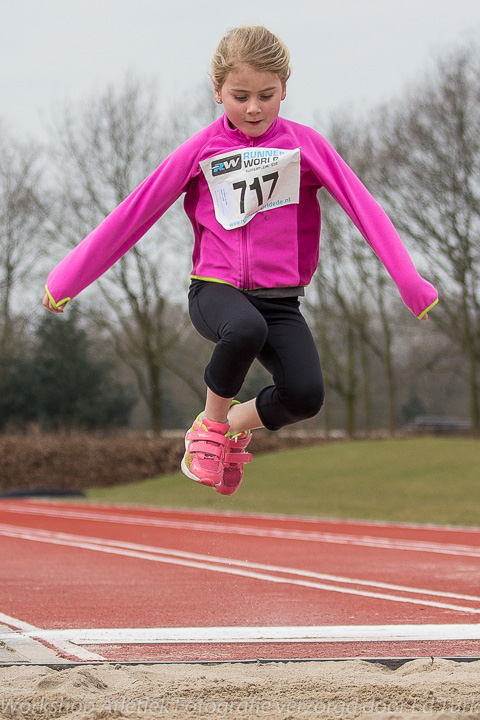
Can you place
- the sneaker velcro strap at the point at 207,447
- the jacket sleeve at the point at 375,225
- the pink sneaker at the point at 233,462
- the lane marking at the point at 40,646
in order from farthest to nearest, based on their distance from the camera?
the pink sneaker at the point at 233,462, the sneaker velcro strap at the point at 207,447, the jacket sleeve at the point at 375,225, the lane marking at the point at 40,646

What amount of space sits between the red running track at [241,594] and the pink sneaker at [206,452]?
2.50ft

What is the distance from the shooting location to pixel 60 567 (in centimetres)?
772

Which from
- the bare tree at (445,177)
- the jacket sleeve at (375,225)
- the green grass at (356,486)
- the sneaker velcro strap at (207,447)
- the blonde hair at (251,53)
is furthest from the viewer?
the bare tree at (445,177)

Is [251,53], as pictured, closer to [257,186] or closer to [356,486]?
[257,186]

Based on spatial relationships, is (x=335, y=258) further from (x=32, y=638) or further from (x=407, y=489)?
(x=32, y=638)

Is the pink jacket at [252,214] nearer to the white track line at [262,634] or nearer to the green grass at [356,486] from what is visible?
the white track line at [262,634]

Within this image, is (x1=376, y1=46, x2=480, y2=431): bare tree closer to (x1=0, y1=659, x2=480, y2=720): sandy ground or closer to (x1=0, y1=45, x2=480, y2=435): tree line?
(x1=0, y1=45, x2=480, y2=435): tree line

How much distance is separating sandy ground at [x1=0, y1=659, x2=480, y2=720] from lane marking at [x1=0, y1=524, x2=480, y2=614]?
6.75ft

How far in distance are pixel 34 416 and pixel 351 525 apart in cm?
2423

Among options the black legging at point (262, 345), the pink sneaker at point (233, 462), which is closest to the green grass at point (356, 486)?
the pink sneaker at point (233, 462)

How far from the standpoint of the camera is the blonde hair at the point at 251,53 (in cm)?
397

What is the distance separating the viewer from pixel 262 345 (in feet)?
13.2

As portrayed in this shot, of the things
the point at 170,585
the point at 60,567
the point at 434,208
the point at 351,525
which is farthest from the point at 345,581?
the point at 434,208

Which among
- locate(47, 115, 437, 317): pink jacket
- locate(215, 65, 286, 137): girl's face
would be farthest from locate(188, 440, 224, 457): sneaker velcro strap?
locate(215, 65, 286, 137): girl's face
